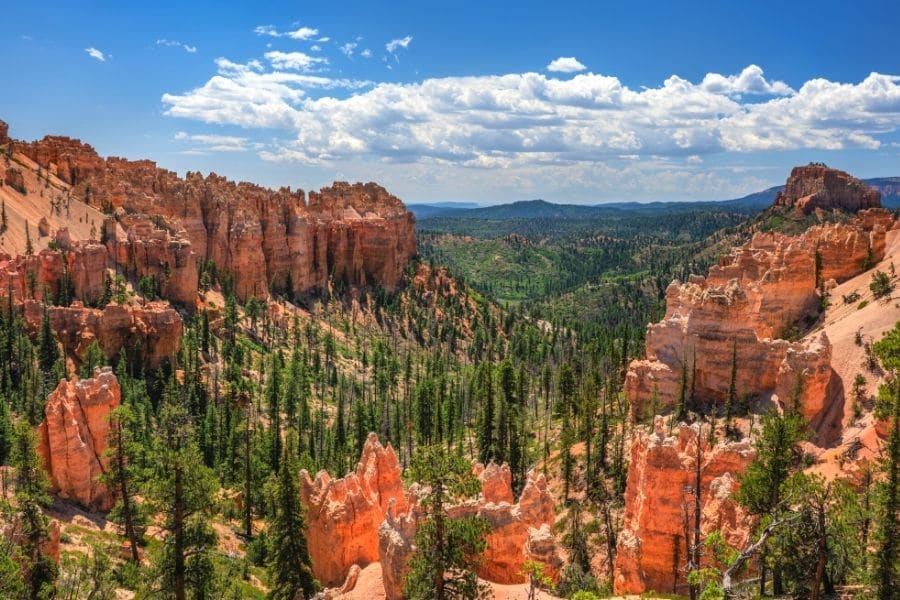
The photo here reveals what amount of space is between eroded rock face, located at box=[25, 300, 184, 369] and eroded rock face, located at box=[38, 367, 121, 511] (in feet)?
88.7

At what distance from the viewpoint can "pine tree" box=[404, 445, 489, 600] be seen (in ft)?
74.6

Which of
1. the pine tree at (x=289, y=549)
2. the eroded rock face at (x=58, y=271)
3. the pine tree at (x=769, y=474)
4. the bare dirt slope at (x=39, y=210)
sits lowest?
the pine tree at (x=289, y=549)

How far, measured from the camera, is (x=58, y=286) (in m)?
78.1

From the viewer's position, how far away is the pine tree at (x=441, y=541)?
895 inches

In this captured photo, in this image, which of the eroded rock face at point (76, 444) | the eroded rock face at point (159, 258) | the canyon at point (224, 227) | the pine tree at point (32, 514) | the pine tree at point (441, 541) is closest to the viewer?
the pine tree at point (441, 541)

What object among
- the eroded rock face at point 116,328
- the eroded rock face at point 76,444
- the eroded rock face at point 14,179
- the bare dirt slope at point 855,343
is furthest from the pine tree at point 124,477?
the eroded rock face at point 14,179

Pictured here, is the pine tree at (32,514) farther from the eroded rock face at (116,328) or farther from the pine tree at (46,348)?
the eroded rock face at (116,328)

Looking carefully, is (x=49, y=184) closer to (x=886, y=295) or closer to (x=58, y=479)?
(x=58, y=479)

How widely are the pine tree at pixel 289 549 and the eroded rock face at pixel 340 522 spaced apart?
5.50 ft

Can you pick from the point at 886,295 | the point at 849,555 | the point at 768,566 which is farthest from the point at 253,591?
the point at 886,295

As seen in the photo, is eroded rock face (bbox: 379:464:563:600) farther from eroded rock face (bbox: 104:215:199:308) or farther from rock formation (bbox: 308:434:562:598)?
eroded rock face (bbox: 104:215:199:308)

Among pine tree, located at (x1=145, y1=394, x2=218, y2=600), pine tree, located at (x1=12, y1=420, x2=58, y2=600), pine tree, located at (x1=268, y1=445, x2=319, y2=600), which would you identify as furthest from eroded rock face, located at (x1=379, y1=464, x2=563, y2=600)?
pine tree, located at (x1=12, y1=420, x2=58, y2=600)

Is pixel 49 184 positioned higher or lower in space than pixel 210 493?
higher

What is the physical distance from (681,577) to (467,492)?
13508mm
